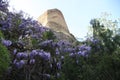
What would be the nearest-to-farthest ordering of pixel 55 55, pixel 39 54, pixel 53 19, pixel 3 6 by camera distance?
pixel 39 54 < pixel 55 55 < pixel 3 6 < pixel 53 19

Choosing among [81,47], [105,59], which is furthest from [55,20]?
[105,59]

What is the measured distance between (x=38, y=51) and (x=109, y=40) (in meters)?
2.05

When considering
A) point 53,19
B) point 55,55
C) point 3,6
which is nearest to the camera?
point 55,55

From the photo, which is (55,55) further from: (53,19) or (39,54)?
(53,19)

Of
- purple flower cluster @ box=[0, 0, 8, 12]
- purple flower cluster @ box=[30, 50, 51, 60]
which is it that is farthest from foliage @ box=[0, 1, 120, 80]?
purple flower cluster @ box=[0, 0, 8, 12]

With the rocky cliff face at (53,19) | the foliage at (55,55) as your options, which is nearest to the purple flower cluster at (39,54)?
the foliage at (55,55)

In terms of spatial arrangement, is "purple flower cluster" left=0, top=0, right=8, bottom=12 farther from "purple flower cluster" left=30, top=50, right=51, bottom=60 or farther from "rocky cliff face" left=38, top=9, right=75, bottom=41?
"rocky cliff face" left=38, top=9, right=75, bottom=41

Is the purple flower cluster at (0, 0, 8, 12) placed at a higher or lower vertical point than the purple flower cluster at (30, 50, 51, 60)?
higher

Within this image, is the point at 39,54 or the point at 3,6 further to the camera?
the point at 3,6

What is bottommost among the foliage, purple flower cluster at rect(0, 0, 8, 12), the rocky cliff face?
the foliage

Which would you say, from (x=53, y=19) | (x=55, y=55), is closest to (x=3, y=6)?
(x=55, y=55)

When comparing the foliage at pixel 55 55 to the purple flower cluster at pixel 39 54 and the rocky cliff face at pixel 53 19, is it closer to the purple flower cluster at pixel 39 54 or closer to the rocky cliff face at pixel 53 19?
the purple flower cluster at pixel 39 54

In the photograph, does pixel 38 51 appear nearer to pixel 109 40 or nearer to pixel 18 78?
pixel 18 78

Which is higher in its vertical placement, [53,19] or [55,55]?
[53,19]
